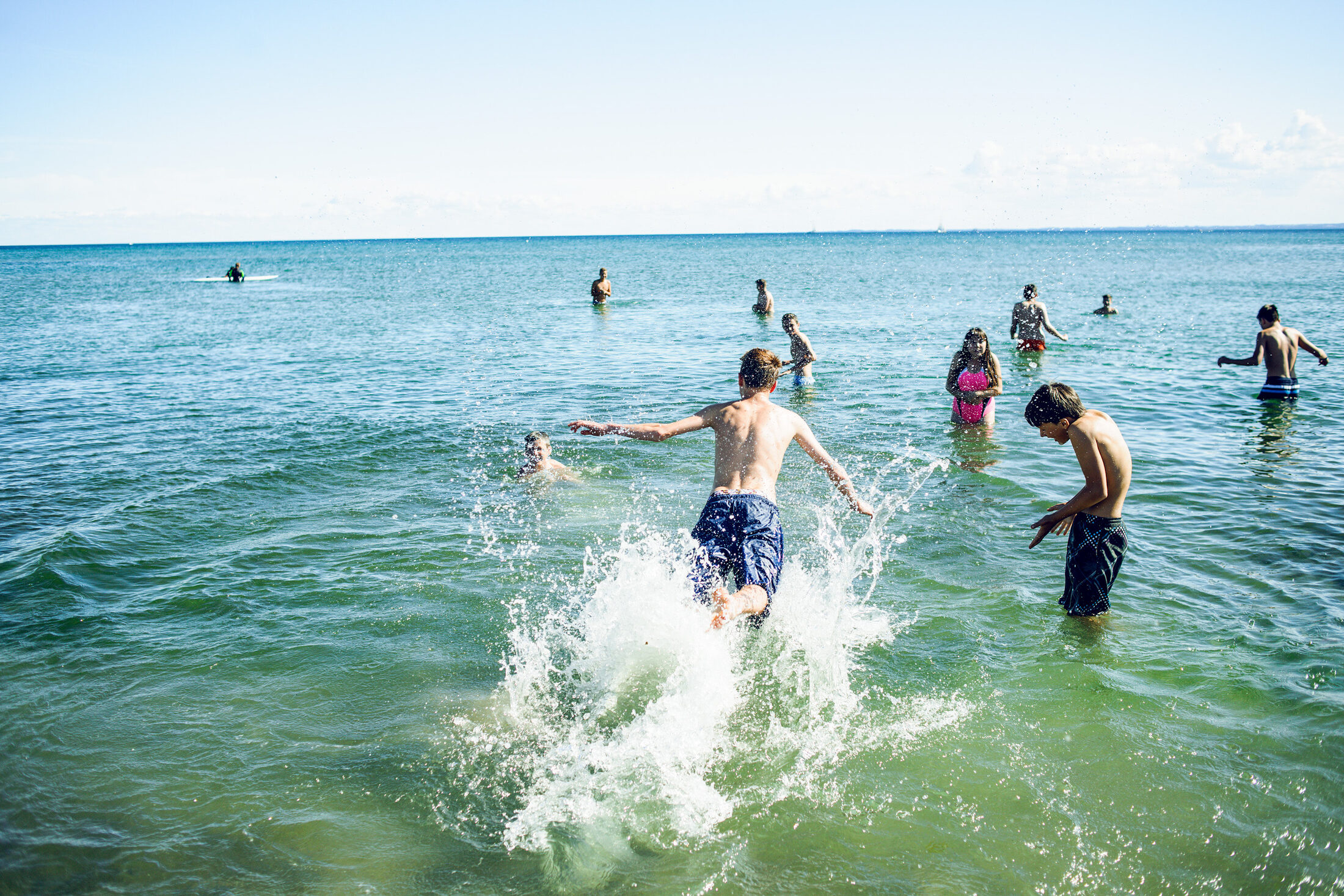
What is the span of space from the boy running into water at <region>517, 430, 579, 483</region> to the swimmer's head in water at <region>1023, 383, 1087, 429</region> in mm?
6146

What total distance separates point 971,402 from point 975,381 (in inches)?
16.4

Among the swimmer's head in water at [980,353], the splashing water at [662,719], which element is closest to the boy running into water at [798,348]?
the swimmer's head in water at [980,353]

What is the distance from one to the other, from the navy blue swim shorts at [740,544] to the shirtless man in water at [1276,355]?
1069 cm

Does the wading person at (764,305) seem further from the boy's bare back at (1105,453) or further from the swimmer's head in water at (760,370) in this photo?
the boy's bare back at (1105,453)

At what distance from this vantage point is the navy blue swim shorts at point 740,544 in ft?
17.7

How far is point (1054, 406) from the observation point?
5.39 m

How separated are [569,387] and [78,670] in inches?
450

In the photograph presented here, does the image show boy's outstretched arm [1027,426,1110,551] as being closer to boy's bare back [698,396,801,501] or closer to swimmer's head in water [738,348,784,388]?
boy's bare back [698,396,801,501]

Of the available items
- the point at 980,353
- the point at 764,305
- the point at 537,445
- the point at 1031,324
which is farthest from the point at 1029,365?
the point at 537,445

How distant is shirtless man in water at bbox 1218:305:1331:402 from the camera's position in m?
12.5

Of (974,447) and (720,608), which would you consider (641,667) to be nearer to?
(720,608)

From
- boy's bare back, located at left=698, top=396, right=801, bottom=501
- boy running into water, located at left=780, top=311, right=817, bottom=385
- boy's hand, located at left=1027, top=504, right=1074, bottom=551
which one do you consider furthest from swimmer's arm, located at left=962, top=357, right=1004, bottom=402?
boy's bare back, located at left=698, top=396, right=801, bottom=501

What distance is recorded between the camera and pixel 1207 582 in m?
6.89

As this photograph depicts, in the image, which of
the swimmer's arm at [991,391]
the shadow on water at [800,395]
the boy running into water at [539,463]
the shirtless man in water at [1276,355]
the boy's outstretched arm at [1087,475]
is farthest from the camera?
the shadow on water at [800,395]
